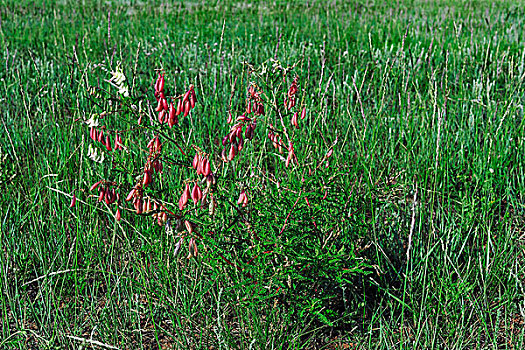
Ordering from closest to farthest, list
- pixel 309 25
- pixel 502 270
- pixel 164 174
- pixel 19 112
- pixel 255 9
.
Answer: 1. pixel 502 270
2. pixel 164 174
3. pixel 19 112
4. pixel 309 25
5. pixel 255 9

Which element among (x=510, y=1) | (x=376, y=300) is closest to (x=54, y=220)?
(x=376, y=300)

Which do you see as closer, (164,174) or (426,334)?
(426,334)

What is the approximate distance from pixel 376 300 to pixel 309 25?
15.5 feet

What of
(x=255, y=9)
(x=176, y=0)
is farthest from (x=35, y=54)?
(x=176, y=0)

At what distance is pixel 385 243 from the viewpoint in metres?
1.95

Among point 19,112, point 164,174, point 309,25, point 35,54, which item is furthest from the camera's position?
point 309,25

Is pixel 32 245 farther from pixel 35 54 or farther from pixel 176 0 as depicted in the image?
pixel 176 0

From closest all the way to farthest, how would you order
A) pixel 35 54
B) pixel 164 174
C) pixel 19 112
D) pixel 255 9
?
pixel 164 174, pixel 19 112, pixel 35 54, pixel 255 9

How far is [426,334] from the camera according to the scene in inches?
61.9

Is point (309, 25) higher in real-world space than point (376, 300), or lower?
higher

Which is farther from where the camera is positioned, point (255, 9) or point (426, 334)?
point (255, 9)

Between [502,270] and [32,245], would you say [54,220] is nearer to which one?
[32,245]

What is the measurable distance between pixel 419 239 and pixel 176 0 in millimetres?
8678

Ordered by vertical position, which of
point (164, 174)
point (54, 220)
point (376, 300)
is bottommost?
point (376, 300)
